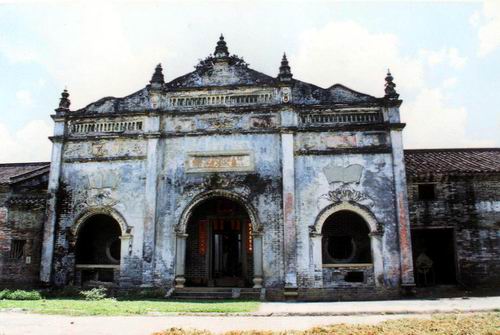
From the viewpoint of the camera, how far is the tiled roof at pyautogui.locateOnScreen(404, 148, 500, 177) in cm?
1736

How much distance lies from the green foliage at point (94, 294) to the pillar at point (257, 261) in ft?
17.0

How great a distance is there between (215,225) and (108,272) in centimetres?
454

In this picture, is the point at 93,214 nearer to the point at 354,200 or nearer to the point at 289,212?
the point at 289,212

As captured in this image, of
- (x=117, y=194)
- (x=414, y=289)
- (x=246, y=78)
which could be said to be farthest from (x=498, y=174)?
(x=117, y=194)

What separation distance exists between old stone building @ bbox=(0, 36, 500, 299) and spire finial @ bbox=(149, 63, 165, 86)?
0.20ft

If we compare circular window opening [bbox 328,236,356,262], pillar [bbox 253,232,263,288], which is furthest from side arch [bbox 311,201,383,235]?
pillar [bbox 253,232,263,288]

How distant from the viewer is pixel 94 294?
585 inches

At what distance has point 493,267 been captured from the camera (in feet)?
54.7

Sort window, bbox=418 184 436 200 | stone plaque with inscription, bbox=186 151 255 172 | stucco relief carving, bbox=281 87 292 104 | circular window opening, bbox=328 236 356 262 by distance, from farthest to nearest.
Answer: window, bbox=418 184 436 200
circular window opening, bbox=328 236 356 262
stucco relief carving, bbox=281 87 292 104
stone plaque with inscription, bbox=186 151 255 172

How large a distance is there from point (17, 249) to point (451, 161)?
18045 mm

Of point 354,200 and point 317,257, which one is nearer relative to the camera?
point 317,257

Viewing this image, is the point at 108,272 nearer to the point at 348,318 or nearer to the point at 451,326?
the point at 348,318

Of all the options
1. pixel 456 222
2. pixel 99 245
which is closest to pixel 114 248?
pixel 99 245

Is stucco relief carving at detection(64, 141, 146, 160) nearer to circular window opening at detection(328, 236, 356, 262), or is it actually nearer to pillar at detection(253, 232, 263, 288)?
pillar at detection(253, 232, 263, 288)
